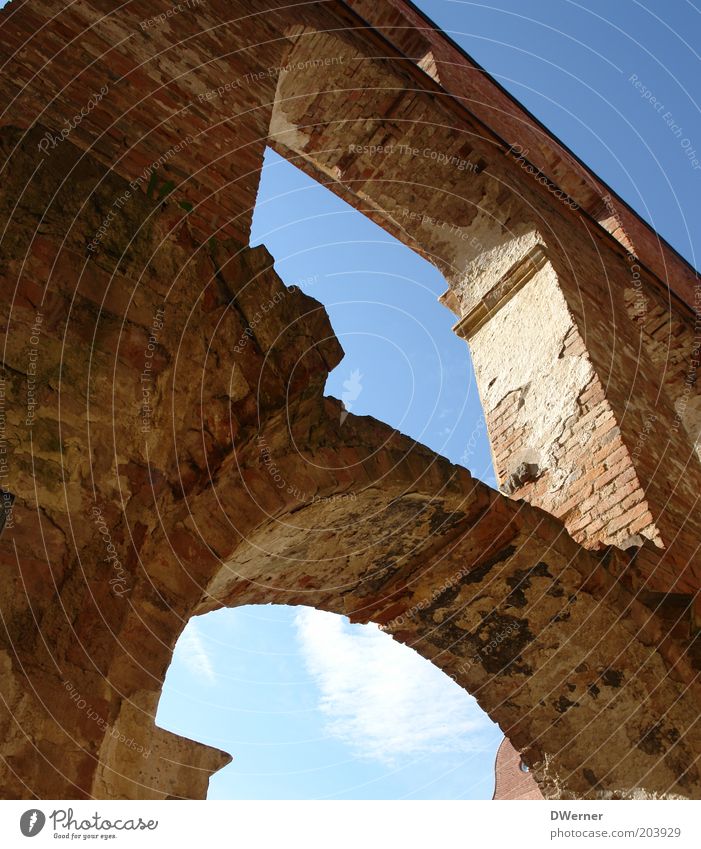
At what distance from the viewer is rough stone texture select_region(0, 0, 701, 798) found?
2205 mm

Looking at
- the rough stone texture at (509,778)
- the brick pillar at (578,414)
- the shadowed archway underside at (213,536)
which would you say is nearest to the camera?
the shadowed archway underside at (213,536)

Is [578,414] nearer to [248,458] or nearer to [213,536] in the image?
[248,458]

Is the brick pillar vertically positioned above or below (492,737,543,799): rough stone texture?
above

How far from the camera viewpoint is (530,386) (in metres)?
6.12

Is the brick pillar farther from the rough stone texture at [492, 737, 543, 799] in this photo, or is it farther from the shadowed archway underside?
the rough stone texture at [492, 737, 543, 799]

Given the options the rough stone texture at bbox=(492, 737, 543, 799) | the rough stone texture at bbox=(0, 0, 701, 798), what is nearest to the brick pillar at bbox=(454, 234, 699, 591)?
the rough stone texture at bbox=(0, 0, 701, 798)

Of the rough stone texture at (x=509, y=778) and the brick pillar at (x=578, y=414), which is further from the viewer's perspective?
the rough stone texture at (x=509, y=778)

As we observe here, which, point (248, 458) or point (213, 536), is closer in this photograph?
point (213, 536)

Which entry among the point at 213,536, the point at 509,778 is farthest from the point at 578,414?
the point at 509,778

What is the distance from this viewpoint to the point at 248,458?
2812 millimetres

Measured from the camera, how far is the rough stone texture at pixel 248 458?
2.21 meters

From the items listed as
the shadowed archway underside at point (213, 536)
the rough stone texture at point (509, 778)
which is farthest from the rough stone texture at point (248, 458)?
the rough stone texture at point (509, 778)

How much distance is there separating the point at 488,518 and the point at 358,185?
4.49 metres

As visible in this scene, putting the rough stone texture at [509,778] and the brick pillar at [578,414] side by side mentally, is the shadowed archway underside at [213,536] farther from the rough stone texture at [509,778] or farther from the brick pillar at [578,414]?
the rough stone texture at [509,778]
